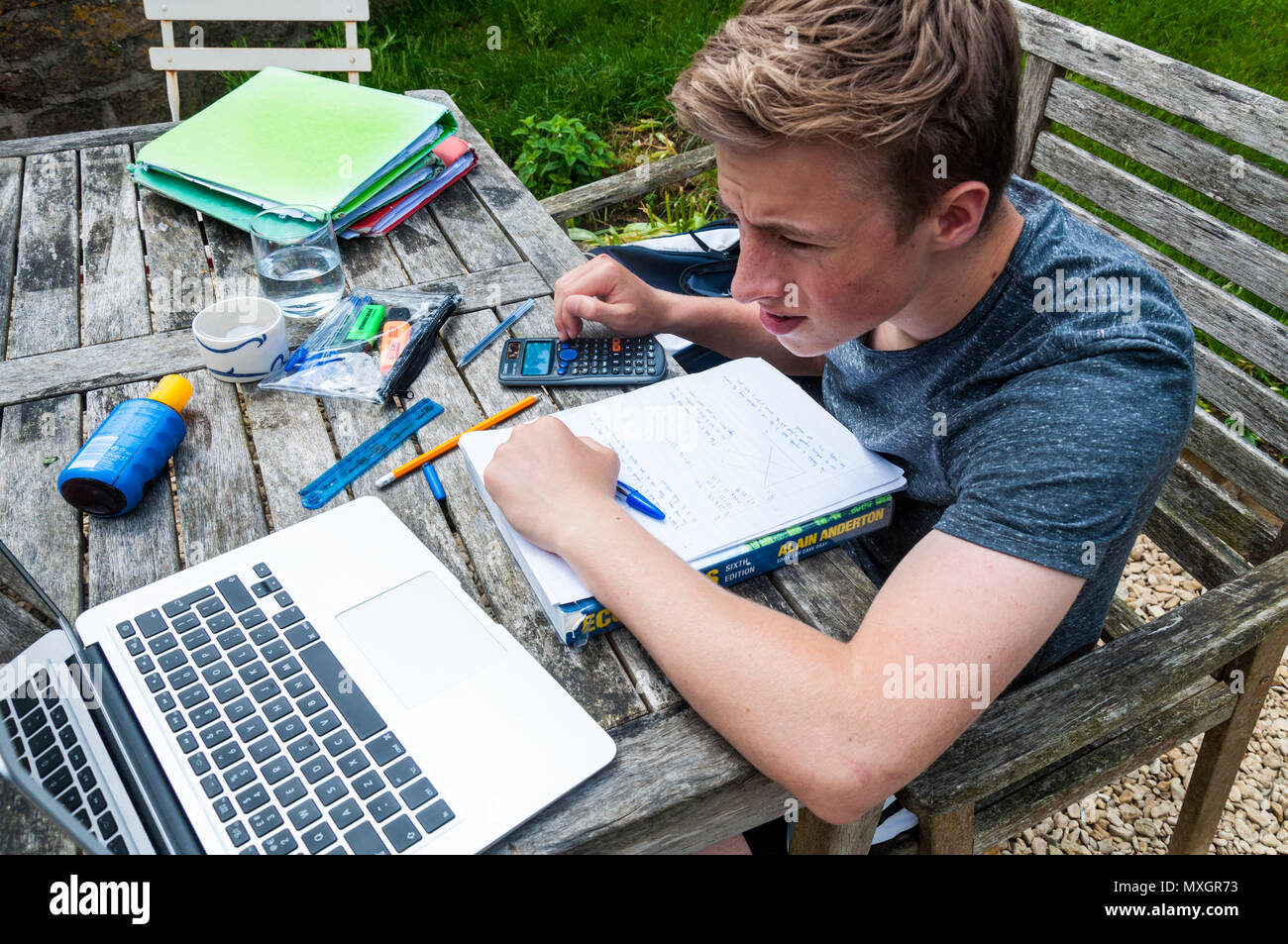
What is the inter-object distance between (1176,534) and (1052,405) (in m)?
0.94

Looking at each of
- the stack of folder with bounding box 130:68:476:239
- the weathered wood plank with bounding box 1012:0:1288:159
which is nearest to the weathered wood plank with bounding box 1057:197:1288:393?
the weathered wood plank with bounding box 1012:0:1288:159

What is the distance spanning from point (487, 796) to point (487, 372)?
2.40ft

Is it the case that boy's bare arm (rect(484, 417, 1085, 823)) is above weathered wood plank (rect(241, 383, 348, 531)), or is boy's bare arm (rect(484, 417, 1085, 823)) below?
above

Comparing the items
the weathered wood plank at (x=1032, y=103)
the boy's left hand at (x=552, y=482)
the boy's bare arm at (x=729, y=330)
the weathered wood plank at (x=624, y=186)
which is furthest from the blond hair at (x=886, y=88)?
the weathered wood plank at (x=624, y=186)

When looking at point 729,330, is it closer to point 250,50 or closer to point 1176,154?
point 1176,154

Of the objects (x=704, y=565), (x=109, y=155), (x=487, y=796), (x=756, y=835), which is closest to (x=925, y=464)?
(x=704, y=565)

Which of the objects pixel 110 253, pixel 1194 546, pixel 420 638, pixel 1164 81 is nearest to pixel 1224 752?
pixel 1194 546

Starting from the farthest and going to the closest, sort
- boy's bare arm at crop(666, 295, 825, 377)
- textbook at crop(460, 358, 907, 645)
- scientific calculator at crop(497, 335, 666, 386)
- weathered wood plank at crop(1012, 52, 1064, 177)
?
weathered wood plank at crop(1012, 52, 1064, 177) → boy's bare arm at crop(666, 295, 825, 377) → scientific calculator at crop(497, 335, 666, 386) → textbook at crop(460, 358, 907, 645)

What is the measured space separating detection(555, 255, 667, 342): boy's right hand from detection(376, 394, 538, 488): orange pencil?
0.18m

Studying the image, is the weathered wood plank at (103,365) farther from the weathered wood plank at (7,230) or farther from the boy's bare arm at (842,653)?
the boy's bare arm at (842,653)

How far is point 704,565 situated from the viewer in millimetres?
1027

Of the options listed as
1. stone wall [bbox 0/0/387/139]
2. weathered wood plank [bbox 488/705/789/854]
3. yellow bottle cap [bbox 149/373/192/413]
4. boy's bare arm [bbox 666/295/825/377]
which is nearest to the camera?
weathered wood plank [bbox 488/705/789/854]

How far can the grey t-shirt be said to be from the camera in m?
0.93

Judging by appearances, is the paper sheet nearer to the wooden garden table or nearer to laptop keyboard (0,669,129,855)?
the wooden garden table
